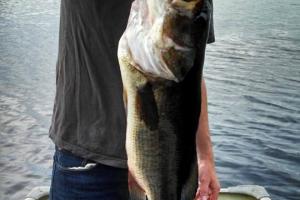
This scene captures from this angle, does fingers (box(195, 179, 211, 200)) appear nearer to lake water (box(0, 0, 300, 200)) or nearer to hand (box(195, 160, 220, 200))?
hand (box(195, 160, 220, 200))

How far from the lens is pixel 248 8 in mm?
34750

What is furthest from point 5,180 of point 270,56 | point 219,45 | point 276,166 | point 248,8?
point 248,8

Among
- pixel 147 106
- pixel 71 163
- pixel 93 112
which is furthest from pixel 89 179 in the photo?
pixel 147 106

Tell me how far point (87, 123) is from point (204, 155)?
520 millimetres

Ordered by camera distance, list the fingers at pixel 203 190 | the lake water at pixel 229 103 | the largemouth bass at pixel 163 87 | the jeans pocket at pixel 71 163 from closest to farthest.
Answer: the largemouth bass at pixel 163 87, the fingers at pixel 203 190, the jeans pocket at pixel 71 163, the lake water at pixel 229 103

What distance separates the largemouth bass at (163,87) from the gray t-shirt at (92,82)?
41 centimetres

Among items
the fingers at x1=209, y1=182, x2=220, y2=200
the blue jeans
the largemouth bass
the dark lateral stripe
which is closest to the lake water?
the blue jeans

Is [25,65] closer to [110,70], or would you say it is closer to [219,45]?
[219,45]

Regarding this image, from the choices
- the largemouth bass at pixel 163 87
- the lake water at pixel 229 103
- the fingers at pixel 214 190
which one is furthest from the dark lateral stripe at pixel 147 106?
the lake water at pixel 229 103

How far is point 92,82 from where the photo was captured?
8.63ft

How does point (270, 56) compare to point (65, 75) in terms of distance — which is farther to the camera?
point (270, 56)

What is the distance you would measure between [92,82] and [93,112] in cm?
13

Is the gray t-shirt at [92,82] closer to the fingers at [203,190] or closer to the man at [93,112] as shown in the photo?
the man at [93,112]

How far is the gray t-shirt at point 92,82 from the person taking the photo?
2.56m
